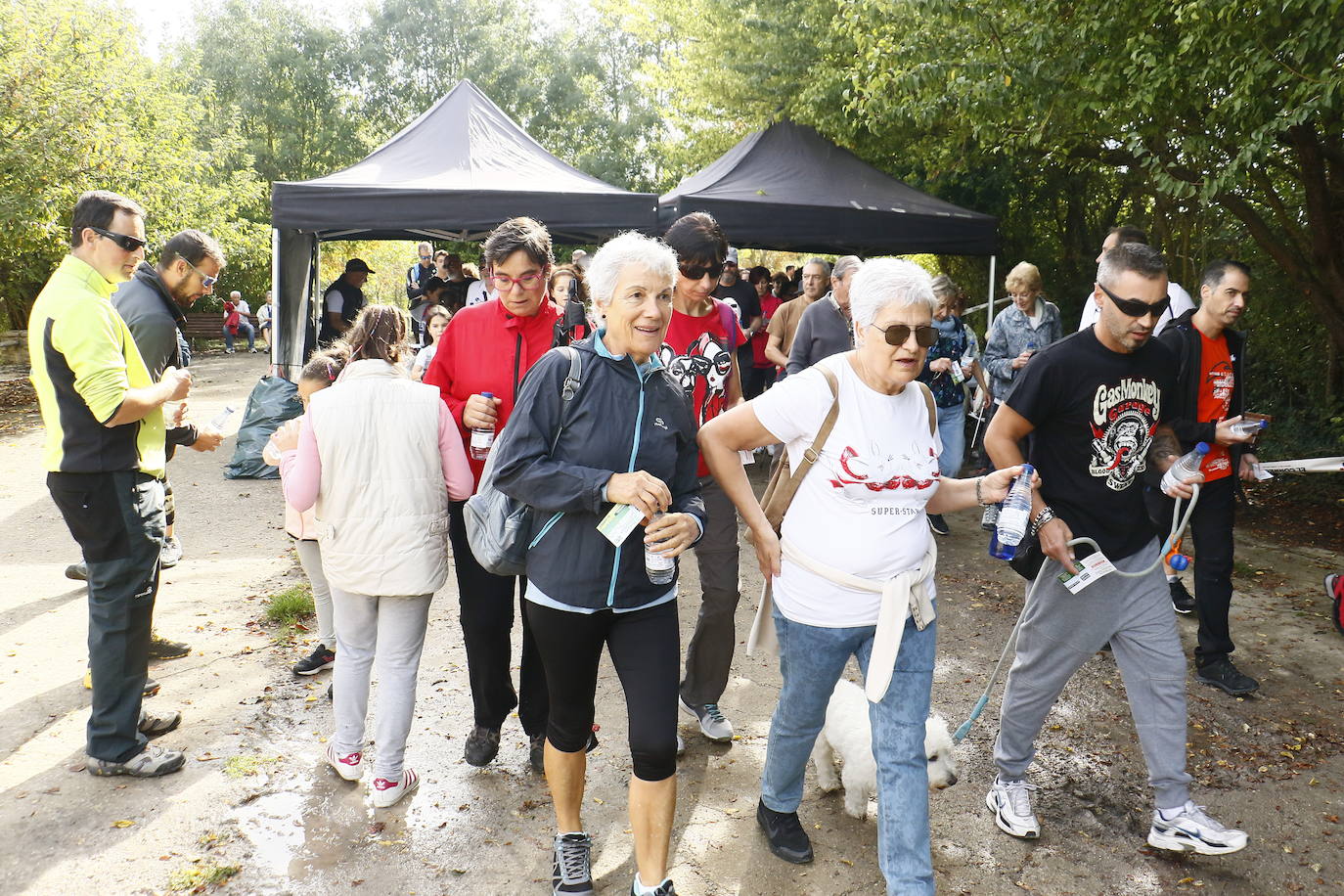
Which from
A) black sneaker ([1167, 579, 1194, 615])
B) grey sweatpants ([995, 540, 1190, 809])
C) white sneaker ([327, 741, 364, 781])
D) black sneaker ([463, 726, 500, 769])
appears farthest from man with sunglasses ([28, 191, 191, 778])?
black sneaker ([1167, 579, 1194, 615])

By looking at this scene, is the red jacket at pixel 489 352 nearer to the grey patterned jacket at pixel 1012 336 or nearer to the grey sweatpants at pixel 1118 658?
the grey sweatpants at pixel 1118 658

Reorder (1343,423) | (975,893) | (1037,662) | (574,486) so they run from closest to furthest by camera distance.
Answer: (574,486) < (975,893) < (1037,662) < (1343,423)

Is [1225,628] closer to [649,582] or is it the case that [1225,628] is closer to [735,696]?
Result: [735,696]

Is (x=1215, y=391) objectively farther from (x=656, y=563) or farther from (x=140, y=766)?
(x=140, y=766)

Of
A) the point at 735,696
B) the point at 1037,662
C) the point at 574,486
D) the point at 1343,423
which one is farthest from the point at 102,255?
the point at 1343,423

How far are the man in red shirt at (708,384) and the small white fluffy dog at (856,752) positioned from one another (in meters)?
0.49

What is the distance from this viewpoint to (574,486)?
2.47 m

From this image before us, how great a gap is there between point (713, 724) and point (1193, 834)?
1.67m

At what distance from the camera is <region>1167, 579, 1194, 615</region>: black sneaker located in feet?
17.9

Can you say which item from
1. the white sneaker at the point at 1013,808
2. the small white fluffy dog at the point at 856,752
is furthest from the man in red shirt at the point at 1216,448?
the small white fluffy dog at the point at 856,752

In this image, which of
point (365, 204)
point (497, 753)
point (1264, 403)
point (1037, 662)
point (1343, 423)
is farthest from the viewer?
point (1264, 403)

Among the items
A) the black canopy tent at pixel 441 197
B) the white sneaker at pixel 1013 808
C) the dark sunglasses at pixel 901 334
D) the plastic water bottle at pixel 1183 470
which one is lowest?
the white sneaker at pixel 1013 808

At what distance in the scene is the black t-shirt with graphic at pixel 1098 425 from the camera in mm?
3043

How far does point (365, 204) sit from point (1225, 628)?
6.59 metres
